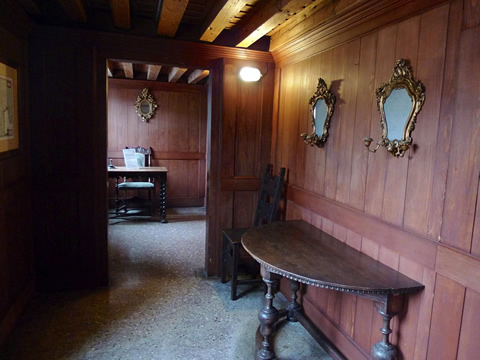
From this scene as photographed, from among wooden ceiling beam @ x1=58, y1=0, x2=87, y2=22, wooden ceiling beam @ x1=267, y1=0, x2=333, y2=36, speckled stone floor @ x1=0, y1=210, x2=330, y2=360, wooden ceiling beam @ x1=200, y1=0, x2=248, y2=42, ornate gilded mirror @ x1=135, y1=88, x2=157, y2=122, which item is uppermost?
wooden ceiling beam @ x1=267, y1=0, x2=333, y2=36

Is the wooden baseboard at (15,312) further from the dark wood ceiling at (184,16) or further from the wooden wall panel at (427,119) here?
the wooden wall panel at (427,119)

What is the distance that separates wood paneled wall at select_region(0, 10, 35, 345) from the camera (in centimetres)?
226

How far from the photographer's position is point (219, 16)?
241 cm

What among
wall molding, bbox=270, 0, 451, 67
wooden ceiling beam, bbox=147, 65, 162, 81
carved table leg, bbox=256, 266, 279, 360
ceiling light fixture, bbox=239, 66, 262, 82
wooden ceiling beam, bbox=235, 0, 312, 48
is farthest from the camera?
wooden ceiling beam, bbox=147, 65, 162, 81

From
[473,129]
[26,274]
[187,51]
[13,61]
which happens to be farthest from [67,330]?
[473,129]

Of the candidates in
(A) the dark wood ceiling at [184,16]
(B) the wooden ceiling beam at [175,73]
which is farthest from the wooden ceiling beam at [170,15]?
(B) the wooden ceiling beam at [175,73]

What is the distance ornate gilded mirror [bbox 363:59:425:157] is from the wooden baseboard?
252 cm

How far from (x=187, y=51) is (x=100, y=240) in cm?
182

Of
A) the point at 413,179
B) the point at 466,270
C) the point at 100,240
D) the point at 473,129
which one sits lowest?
the point at 100,240

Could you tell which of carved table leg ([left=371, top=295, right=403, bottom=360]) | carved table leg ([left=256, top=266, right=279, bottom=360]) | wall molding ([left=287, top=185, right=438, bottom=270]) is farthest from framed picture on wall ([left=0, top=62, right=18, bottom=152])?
carved table leg ([left=371, top=295, right=403, bottom=360])

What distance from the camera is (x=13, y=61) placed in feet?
7.84

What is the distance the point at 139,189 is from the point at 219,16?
3724 mm

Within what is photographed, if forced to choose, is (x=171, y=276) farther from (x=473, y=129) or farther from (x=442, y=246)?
(x=473, y=129)

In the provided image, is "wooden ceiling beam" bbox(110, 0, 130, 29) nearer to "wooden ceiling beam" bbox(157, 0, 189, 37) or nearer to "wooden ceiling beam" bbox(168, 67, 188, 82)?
"wooden ceiling beam" bbox(157, 0, 189, 37)
